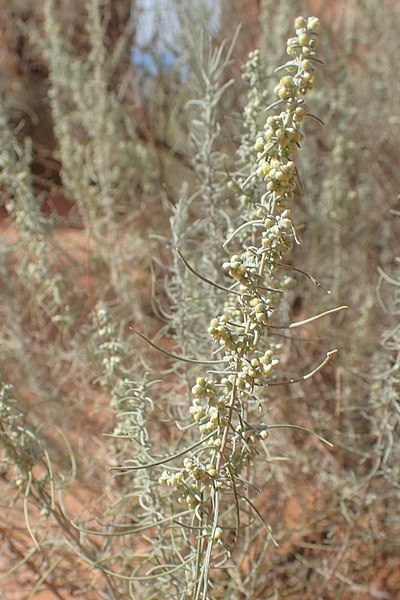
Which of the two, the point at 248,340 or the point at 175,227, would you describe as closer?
the point at 248,340

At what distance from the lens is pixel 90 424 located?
193 centimetres

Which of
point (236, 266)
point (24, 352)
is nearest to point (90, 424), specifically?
point (24, 352)

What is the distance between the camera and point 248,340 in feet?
2.16

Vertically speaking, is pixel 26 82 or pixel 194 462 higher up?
pixel 194 462

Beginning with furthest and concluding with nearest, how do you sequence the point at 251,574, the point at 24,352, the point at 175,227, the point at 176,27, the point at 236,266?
the point at 176,27, the point at 24,352, the point at 251,574, the point at 175,227, the point at 236,266

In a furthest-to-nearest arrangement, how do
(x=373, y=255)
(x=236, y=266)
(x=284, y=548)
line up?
1. (x=373, y=255)
2. (x=284, y=548)
3. (x=236, y=266)

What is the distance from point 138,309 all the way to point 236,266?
4.27 feet

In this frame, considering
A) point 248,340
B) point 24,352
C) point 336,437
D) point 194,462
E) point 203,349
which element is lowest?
point 336,437

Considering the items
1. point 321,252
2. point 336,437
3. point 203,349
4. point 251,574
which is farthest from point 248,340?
point 321,252

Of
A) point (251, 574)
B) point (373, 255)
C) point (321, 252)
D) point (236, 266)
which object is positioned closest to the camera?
point (236, 266)

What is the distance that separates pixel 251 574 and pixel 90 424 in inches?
34.3

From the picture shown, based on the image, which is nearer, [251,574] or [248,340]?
[248,340]

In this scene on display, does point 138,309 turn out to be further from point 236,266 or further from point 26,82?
point 26,82

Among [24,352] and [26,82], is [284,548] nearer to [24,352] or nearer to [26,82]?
[24,352]
